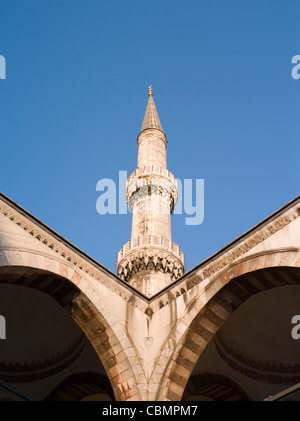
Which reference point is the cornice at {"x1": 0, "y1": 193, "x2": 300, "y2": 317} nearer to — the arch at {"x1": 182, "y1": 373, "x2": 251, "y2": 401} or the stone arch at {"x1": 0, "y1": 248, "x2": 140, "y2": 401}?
the stone arch at {"x1": 0, "y1": 248, "x2": 140, "y2": 401}

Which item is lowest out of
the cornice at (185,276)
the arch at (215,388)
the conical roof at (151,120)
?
the arch at (215,388)

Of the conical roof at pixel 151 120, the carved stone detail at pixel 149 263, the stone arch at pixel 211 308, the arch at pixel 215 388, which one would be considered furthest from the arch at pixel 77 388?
the conical roof at pixel 151 120

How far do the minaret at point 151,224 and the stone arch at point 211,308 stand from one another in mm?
4728

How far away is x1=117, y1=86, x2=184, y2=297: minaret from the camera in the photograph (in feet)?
51.4

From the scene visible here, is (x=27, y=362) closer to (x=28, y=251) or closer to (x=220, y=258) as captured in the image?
(x=28, y=251)

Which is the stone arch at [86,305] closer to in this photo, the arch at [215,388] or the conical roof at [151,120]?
the arch at [215,388]

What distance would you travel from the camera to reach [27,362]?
13.6 metres

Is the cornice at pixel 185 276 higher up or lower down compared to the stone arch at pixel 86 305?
higher up

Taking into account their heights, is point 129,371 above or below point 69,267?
below

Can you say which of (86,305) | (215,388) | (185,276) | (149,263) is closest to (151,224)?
(149,263)

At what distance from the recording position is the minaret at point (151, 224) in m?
15.7
